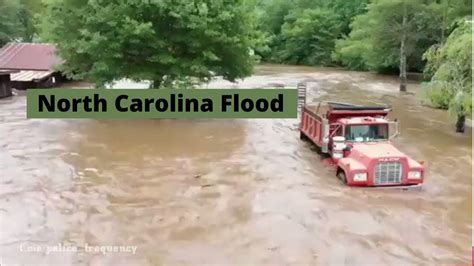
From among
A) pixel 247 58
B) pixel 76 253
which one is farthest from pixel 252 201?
pixel 247 58

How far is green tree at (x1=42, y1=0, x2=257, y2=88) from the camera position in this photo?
20.3m

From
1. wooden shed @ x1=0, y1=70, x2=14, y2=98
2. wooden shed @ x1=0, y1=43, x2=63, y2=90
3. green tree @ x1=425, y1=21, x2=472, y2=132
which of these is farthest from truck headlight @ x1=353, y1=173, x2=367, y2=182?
wooden shed @ x1=0, y1=43, x2=63, y2=90

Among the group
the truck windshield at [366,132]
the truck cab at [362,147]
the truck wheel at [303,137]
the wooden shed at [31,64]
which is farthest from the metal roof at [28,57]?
the truck windshield at [366,132]

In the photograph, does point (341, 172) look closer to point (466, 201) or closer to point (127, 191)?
point (466, 201)

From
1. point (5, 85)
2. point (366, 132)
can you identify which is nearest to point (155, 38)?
point (366, 132)

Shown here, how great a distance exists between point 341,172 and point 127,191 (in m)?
4.95

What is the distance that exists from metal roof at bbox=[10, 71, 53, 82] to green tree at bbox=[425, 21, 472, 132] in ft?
67.5

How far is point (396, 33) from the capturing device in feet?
113

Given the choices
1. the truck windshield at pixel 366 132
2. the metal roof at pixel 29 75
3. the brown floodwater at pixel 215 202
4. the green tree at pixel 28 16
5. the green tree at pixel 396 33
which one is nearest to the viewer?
the brown floodwater at pixel 215 202

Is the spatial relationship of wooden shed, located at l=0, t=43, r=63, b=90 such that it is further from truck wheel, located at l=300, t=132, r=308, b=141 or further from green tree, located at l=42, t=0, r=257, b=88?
truck wheel, located at l=300, t=132, r=308, b=141

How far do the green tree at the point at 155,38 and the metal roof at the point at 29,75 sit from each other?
8.29 metres

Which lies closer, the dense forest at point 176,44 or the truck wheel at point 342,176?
the truck wheel at point 342,176

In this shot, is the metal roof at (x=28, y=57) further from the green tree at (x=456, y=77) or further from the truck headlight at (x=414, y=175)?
the truck headlight at (x=414, y=175)

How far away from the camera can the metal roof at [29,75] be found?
98.1 ft
